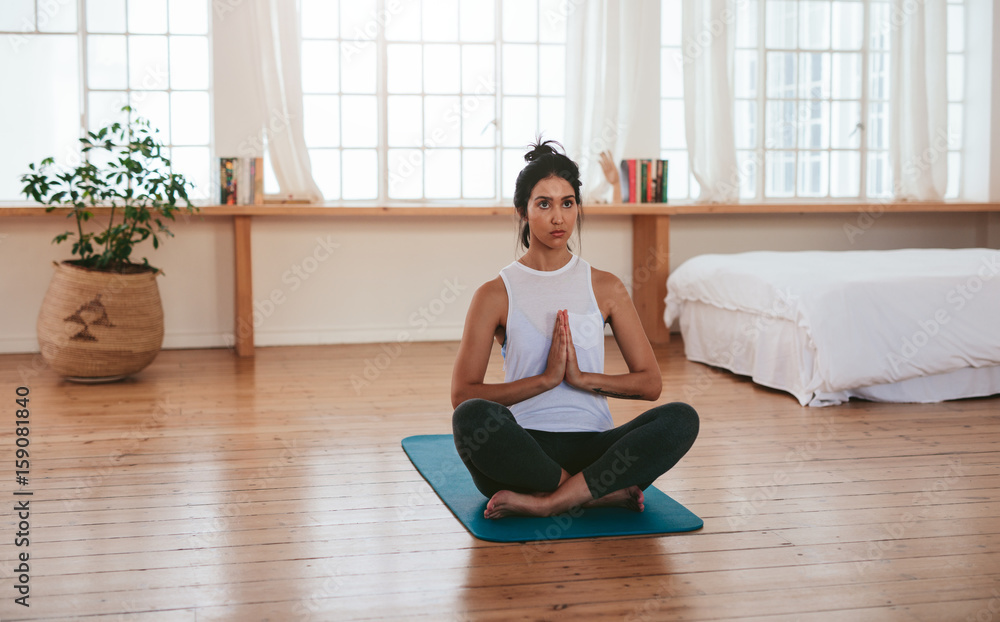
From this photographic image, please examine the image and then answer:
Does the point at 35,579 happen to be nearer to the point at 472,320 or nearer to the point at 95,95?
the point at 472,320

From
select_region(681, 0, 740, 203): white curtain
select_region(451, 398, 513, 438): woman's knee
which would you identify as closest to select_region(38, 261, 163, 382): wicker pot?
select_region(451, 398, 513, 438): woman's knee

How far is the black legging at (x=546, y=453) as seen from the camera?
6.59ft

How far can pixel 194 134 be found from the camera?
15.9 ft

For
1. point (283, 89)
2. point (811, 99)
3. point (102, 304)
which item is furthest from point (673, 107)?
point (102, 304)

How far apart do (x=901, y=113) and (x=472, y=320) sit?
4.25m

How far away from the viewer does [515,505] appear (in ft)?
6.92

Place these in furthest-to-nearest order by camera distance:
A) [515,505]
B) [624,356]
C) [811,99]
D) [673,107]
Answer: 1. [811,99]
2. [673,107]
3. [624,356]
4. [515,505]

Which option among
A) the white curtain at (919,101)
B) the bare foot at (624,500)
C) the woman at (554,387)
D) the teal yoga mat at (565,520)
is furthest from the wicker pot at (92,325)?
the white curtain at (919,101)

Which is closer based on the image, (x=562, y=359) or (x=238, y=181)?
(x=562, y=359)

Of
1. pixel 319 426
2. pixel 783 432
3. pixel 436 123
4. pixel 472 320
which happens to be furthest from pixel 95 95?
pixel 783 432

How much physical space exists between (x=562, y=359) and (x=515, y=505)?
35cm

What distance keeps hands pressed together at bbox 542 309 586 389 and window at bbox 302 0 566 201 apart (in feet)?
10.3

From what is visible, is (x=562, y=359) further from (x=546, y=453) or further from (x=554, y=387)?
(x=546, y=453)

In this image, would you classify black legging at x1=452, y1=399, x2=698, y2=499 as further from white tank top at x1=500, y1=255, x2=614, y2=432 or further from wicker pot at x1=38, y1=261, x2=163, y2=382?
wicker pot at x1=38, y1=261, x2=163, y2=382
